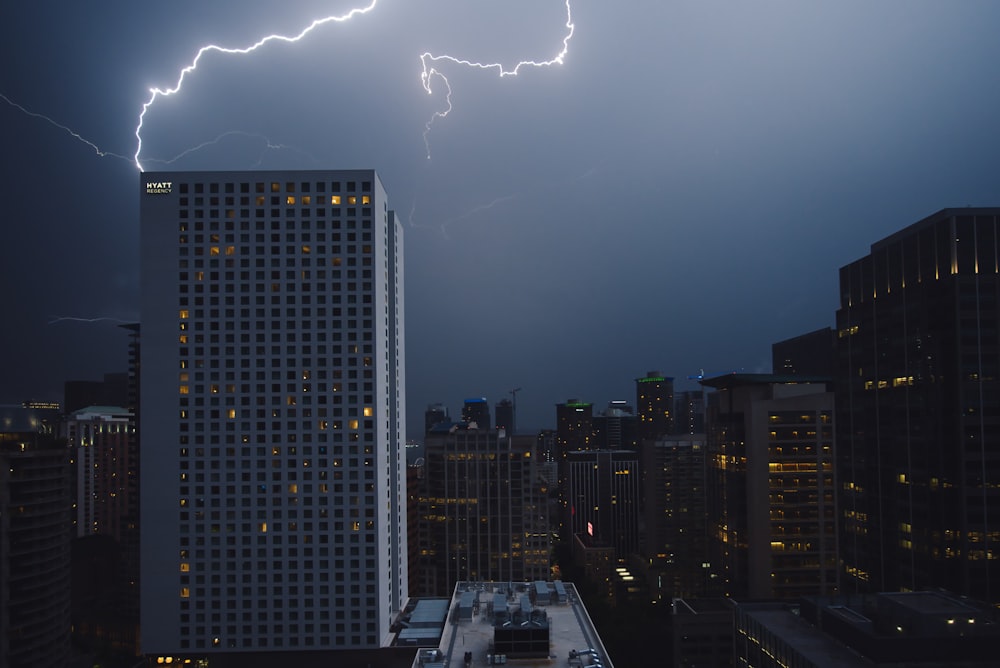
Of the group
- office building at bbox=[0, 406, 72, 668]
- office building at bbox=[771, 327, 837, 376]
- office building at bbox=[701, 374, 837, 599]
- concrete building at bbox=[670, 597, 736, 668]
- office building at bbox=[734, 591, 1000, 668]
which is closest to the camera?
office building at bbox=[734, 591, 1000, 668]

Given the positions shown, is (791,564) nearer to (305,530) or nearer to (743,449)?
(743,449)

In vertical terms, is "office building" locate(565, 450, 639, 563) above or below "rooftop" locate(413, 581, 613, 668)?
below

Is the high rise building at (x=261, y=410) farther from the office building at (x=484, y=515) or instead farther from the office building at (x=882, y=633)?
the office building at (x=484, y=515)

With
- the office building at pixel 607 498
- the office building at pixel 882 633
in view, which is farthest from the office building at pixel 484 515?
the office building at pixel 607 498

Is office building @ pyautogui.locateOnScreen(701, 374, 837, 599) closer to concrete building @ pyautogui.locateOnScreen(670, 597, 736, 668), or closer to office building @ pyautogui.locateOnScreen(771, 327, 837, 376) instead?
concrete building @ pyautogui.locateOnScreen(670, 597, 736, 668)

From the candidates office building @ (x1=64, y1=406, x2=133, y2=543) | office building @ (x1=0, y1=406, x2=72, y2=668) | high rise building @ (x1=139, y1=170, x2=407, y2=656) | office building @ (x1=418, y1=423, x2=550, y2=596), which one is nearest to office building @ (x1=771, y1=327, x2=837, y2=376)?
office building @ (x1=418, y1=423, x2=550, y2=596)

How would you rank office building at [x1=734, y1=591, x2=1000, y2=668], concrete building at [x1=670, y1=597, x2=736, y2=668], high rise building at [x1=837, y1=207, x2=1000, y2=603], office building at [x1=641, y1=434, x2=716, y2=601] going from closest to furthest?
office building at [x1=734, y1=591, x2=1000, y2=668] < high rise building at [x1=837, y1=207, x2=1000, y2=603] < concrete building at [x1=670, y1=597, x2=736, y2=668] < office building at [x1=641, y1=434, x2=716, y2=601]
